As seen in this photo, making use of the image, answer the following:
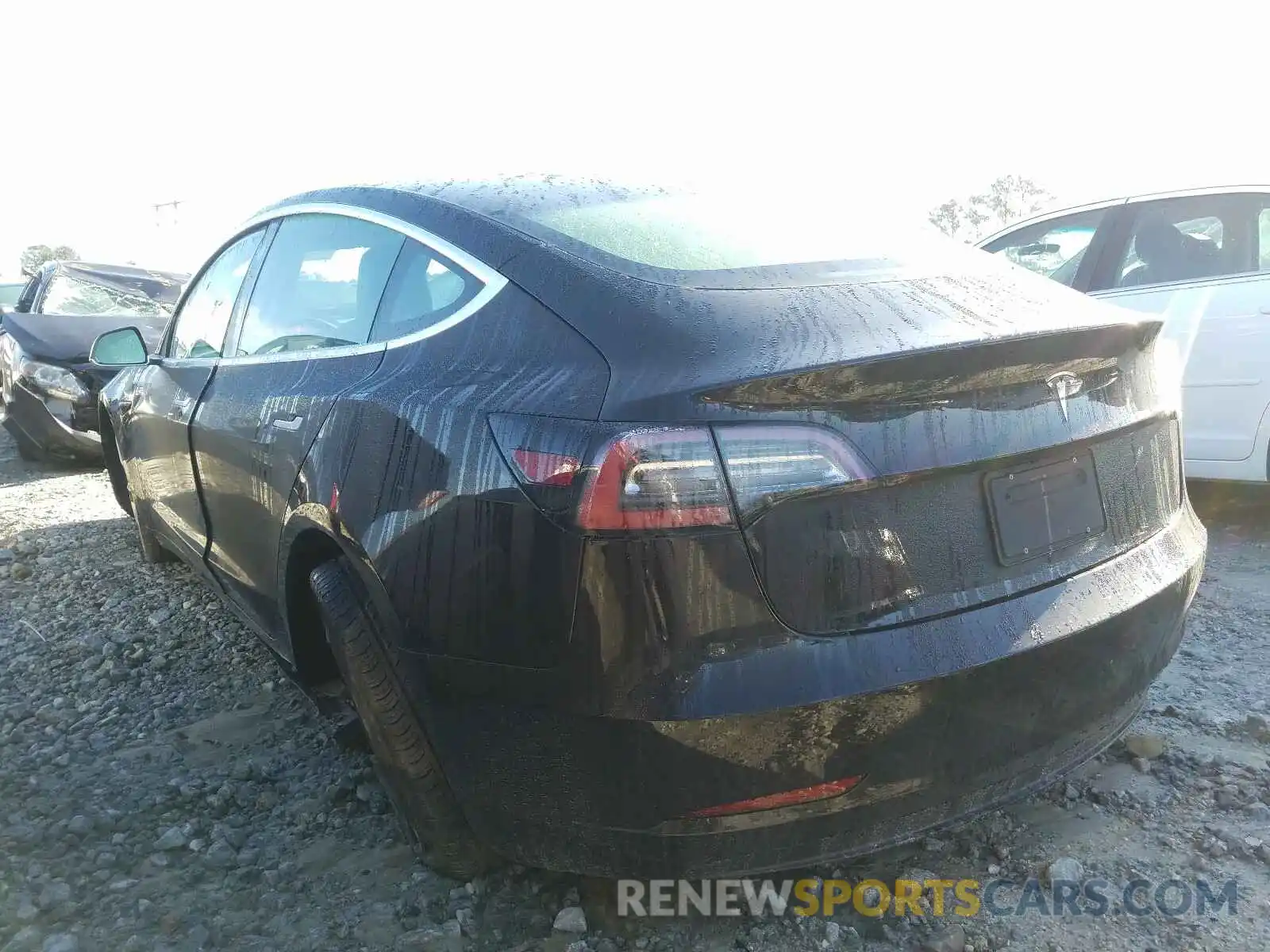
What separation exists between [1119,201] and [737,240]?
3.36 m

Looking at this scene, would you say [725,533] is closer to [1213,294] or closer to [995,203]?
[1213,294]

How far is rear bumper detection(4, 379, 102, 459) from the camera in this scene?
680 cm

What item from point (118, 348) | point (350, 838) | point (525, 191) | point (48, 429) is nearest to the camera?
point (525, 191)

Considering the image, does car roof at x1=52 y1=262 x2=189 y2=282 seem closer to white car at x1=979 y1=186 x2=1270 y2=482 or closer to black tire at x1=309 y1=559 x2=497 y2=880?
white car at x1=979 y1=186 x2=1270 y2=482

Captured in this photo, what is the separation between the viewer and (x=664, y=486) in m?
1.53

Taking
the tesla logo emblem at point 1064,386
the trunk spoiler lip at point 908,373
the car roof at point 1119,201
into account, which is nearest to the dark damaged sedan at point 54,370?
the car roof at point 1119,201

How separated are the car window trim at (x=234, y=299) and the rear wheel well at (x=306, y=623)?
0.98m

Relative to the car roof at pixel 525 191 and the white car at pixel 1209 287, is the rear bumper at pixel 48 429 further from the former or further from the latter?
the white car at pixel 1209 287

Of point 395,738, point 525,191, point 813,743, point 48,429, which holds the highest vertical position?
point 525,191

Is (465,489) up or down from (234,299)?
down

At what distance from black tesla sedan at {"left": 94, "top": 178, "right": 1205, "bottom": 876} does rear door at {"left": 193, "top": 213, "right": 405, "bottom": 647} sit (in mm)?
100

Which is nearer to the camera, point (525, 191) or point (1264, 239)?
point (525, 191)

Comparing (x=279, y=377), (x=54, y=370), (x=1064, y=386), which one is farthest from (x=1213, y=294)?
(x=54, y=370)

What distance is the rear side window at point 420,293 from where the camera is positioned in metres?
2.05
